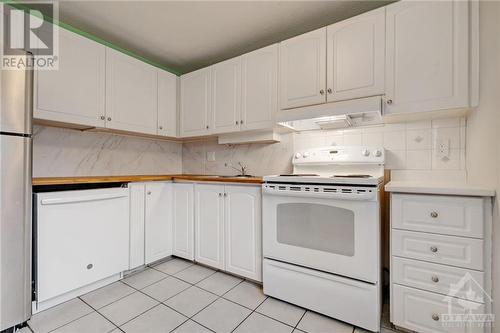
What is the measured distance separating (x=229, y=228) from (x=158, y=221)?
813mm

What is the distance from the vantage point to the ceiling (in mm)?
1763

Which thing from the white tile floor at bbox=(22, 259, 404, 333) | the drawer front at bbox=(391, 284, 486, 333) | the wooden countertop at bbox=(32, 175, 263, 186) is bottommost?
the white tile floor at bbox=(22, 259, 404, 333)

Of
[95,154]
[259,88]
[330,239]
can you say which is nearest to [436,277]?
[330,239]

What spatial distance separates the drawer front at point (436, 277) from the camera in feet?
3.80

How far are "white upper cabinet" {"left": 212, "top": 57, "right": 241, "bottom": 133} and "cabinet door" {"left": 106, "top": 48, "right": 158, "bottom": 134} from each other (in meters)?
0.69

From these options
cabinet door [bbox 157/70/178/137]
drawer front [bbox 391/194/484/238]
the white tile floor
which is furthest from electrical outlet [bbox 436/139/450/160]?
cabinet door [bbox 157/70/178/137]

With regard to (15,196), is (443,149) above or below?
above

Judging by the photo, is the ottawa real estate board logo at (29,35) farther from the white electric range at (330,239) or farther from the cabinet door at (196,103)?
the white electric range at (330,239)

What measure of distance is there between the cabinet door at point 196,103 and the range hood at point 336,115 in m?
0.96

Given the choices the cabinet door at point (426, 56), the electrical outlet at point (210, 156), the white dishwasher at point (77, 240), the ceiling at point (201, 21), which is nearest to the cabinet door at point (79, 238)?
the white dishwasher at point (77, 240)

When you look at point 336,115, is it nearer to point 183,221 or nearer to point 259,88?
point 259,88

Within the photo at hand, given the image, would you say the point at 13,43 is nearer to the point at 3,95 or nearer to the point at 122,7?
the point at 3,95

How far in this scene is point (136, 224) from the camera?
2.14m

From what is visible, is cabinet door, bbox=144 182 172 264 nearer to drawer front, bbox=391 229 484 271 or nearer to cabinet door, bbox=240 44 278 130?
cabinet door, bbox=240 44 278 130
